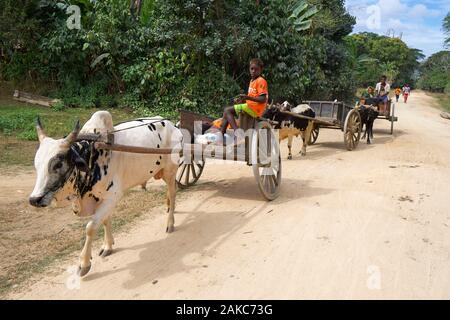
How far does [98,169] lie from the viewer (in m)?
4.20

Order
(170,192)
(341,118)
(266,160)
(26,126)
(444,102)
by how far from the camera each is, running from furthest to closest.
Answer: (444,102) < (341,118) < (26,126) < (266,160) < (170,192)

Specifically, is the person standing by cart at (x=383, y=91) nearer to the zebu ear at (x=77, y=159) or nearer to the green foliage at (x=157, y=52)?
the green foliage at (x=157, y=52)

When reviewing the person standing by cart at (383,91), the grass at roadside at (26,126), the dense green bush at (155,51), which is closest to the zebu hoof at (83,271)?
the grass at roadside at (26,126)

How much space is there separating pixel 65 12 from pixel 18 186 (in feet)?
33.8

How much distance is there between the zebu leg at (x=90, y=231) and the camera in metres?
4.03

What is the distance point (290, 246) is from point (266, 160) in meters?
1.85

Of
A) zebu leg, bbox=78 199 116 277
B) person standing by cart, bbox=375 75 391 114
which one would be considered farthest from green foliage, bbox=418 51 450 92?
zebu leg, bbox=78 199 116 277

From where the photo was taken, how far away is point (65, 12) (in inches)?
599

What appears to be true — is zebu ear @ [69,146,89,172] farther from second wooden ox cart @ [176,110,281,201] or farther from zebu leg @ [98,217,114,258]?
second wooden ox cart @ [176,110,281,201]

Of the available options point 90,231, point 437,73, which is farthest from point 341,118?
point 437,73

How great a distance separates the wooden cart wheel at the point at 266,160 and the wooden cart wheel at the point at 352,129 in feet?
16.3

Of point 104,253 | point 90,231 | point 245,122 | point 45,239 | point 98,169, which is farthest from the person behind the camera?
point 245,122

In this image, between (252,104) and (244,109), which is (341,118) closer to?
(252,104)
